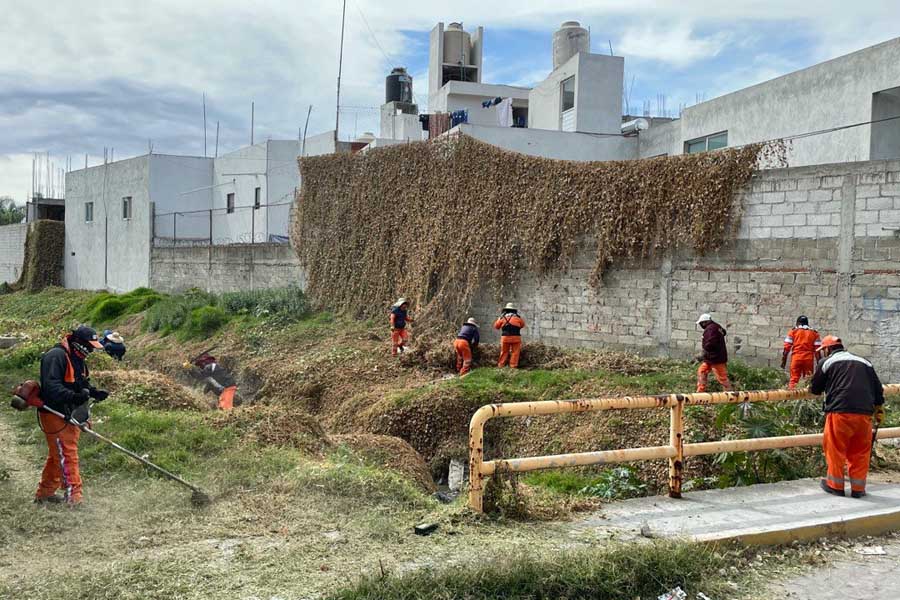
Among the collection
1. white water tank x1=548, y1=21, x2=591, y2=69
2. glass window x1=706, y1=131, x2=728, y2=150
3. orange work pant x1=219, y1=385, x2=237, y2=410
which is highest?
white water tank x1=548, y1=21, x2=591, y2=69

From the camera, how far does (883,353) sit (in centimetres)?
1096

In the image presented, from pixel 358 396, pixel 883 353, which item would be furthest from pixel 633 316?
pixel 358 396

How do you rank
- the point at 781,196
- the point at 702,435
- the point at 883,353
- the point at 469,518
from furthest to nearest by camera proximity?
the point at 781,196 → the point at 883,353 → the point at 702,435 → the point at 469,518

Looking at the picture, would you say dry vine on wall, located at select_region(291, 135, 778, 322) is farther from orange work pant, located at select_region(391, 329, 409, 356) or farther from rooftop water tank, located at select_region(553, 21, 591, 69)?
rooftop water tank, located at select_region(553, 21, 591, 69)

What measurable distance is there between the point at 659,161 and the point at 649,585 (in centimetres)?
994

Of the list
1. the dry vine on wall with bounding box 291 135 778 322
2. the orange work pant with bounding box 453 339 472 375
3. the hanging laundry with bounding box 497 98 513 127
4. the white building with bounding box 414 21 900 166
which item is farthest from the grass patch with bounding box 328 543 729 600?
the hanging laundry with bounding box 497 98 513 127

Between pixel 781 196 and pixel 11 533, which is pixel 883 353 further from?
pixel 11 533

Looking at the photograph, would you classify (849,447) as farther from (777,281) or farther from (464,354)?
(464,354)

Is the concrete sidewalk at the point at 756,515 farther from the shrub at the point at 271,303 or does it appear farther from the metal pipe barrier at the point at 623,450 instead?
the shrub at the point at 271,303

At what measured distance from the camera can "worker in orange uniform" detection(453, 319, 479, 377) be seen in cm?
1375

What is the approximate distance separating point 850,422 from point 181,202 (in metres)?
29.3

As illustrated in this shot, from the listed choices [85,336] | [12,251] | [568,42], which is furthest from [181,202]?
[85,336]

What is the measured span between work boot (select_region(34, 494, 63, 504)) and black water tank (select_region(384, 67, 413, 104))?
3122cm

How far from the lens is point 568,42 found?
26.8 m
